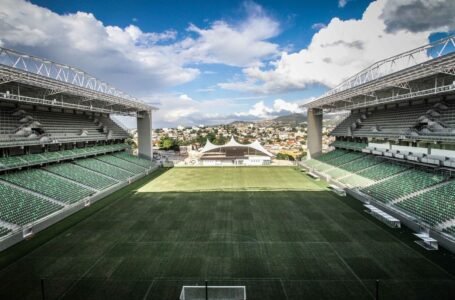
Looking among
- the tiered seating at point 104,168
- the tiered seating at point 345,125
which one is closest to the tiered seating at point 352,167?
the tiered seating at point 345,125

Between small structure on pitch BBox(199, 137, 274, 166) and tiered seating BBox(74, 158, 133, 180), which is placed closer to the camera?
tiered seating BBox(74, 158, 133, 180)

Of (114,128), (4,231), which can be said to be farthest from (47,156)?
(114,128)

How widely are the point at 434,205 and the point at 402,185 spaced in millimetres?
5056

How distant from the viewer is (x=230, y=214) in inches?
827

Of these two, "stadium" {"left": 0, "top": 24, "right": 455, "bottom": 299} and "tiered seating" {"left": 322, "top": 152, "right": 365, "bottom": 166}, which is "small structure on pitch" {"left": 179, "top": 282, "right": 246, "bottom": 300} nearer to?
"stadium" {"left": 0, "top": 24, "right": 455, "bottom": 299}

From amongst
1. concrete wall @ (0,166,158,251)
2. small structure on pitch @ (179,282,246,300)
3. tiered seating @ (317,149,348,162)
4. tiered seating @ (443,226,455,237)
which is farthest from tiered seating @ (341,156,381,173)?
concrete wall @ (0,166,158,251)

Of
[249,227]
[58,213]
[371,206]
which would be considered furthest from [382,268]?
[58,213]

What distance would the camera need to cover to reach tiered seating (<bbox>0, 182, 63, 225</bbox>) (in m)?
17.2

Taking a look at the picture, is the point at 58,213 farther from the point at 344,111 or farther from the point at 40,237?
the point at 344,111

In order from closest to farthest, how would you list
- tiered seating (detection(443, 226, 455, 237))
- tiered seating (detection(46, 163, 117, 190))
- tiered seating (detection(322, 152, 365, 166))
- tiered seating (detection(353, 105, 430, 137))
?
1. tiered seating (detection(443, 226, 455, 237))
2. tiered seating (detection(46, 163, 117, 190))
3. tiered seating (detection(353, 105, 430, 137))
4. tiered seating (detection(322, 152, 365, 166))

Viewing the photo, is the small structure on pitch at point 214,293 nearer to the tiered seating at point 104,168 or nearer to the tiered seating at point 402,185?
the tiered seating at point 402,185

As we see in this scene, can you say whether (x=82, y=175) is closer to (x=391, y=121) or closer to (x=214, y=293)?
(x=214, y=293)

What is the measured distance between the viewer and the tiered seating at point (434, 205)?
16641 mm

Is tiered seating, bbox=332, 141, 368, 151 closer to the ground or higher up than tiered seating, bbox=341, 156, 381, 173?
higher up
